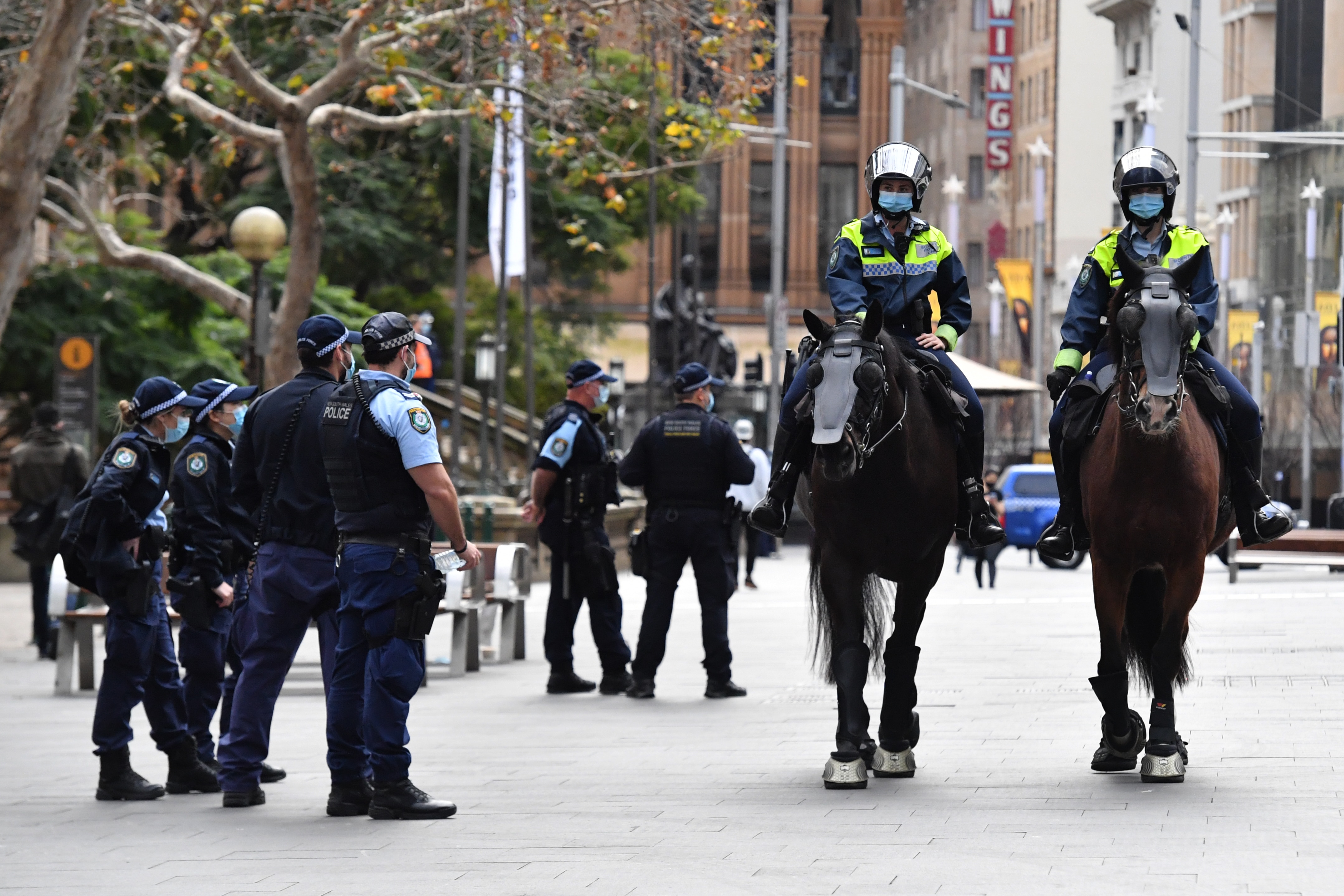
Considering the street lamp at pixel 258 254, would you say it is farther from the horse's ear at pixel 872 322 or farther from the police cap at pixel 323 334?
the horse's ear at pixel 872 322

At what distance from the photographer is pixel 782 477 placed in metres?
10.0

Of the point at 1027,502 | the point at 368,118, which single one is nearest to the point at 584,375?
the point at 368,118

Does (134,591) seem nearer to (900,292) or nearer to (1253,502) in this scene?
(900,292)

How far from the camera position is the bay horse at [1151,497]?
364 inches

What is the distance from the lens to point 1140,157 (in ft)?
33.5

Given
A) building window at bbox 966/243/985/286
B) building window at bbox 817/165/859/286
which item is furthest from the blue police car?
building window at bbox 966/243/985/286

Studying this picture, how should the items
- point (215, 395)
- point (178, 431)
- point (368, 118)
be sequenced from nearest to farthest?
point (178, 431) < point (215, 395) < point (368, 118)

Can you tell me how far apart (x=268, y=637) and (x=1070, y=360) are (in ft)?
12.0

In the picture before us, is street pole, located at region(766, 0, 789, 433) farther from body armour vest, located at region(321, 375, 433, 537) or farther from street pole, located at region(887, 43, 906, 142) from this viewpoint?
body armour vest, located at region(321, 375, 433, 537)

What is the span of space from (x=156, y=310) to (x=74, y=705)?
16586 millimetres

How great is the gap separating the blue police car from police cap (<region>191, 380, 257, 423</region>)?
28685 millimetres

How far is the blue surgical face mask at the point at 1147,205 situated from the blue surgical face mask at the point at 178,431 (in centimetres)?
440

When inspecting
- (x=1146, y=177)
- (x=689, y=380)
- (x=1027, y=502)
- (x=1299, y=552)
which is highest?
(x=1146, y=177)

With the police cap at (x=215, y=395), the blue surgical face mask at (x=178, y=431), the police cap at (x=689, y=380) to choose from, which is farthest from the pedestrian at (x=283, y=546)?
the police cap at (x=689, y=380)
